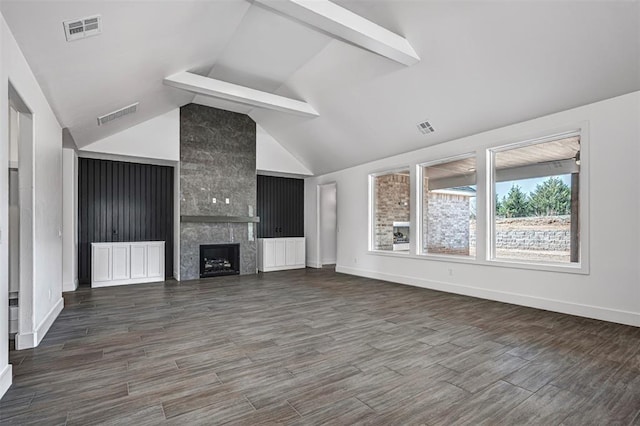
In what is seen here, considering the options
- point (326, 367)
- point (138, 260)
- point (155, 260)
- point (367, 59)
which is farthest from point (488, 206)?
point (138, 260)

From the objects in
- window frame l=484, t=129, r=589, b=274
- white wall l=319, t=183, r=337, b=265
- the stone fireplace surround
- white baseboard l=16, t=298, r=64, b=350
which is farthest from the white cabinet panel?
white baseboard l=16, t=298, r=64, b=350

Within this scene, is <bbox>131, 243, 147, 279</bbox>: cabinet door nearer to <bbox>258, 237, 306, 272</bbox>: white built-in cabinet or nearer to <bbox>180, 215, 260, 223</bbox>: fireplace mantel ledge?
<bbox>180, 215, 260, 223</bbox>: fireplace mantel ledge

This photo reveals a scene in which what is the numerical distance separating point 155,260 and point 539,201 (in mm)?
7224

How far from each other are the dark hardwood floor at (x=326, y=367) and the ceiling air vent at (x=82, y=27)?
2.87m

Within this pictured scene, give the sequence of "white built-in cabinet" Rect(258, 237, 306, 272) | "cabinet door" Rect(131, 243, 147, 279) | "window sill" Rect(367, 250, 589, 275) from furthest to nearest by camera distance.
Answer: "white built-in cabinet" Rect(258, 237, 306, 272) < "cabinet door" Rect(131, 243, 147, 279) < "window sill" Rect(367, 250, 589, 275)

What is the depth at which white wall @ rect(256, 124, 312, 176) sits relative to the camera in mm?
8523

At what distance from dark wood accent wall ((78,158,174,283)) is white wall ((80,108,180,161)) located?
0.75m

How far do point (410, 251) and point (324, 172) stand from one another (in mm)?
3453

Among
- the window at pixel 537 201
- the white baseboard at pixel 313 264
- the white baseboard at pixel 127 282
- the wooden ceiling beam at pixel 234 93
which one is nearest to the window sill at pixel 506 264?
the window at pixel 537 201

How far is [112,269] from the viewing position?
664 centimetres

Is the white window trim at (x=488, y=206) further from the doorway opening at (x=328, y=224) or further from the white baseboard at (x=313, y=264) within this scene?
the doorway opening at (x=328, y=224)

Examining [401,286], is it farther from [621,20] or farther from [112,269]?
[112,269]

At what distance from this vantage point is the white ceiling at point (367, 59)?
3.22 meters

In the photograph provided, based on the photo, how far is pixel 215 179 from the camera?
25.6 ft
